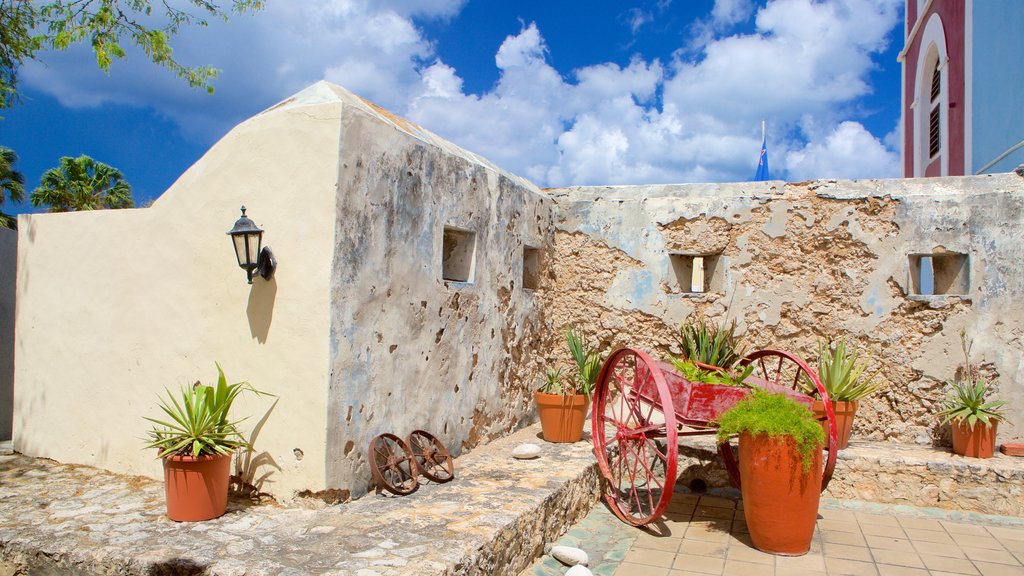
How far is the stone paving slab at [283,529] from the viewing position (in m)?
3.17

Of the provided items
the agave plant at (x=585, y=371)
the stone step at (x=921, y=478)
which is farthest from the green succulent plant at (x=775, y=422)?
the agave plant at (x=585, y=371)

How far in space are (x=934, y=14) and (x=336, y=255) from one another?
39.0ft

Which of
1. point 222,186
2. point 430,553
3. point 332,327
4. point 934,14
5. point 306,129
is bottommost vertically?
point 430,553

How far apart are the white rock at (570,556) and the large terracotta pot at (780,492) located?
3.67ft

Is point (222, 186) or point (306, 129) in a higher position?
point (306, 129)

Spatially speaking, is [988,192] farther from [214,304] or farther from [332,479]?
[214,304]

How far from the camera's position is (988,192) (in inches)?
235

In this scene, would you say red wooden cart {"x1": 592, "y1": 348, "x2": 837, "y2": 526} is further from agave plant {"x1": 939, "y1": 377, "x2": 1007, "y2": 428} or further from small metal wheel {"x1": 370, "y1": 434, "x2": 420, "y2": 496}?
small metal wheel {"x1": 370, "y1": 434, "x2": 420, "y2": 496}

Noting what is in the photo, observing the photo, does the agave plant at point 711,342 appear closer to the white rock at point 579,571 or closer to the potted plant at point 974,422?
the potted plant at point 974,422

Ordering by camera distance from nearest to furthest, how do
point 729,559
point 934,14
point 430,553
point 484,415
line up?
1. point 430,553
2. point 729,559
3. point 484,415
4. point 934,14

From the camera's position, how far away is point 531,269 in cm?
684

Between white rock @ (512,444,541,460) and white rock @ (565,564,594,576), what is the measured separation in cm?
149

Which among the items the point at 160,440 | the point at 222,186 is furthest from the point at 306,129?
the point at 160,440

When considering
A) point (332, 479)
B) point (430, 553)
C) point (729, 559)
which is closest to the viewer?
point (430, 553)
